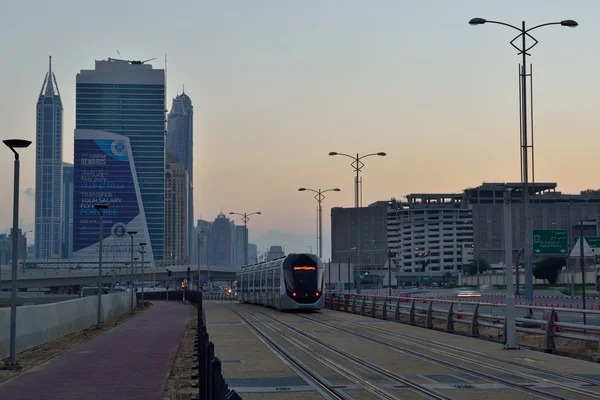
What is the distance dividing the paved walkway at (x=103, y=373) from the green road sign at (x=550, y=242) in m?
28.6

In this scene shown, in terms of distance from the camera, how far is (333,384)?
17.0 m

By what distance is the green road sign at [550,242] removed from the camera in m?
52.3

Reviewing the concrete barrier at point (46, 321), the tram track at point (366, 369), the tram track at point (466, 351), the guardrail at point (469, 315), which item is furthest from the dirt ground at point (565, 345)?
the concrete barrier at point (46, 321)

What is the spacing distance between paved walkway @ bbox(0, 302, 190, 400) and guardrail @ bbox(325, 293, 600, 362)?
394 inches

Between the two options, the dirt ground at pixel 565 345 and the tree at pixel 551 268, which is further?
the tree at pixel 551 268

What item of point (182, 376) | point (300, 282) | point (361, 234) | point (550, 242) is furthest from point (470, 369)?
point (361, 234)

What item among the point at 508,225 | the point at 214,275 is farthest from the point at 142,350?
the point at 214,275

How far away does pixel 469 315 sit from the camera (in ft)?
99.1

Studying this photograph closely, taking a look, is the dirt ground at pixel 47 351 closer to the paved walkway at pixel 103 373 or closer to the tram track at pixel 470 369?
the paved walkway at pixel 103 373

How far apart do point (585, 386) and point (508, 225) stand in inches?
343

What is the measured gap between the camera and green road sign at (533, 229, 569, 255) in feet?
172

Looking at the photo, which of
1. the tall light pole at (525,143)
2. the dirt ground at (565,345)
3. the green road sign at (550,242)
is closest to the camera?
the dirt ground at (565,345)

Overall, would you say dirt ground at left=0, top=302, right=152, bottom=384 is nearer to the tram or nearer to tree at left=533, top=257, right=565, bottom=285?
the tram

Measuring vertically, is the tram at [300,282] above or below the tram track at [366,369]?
above
